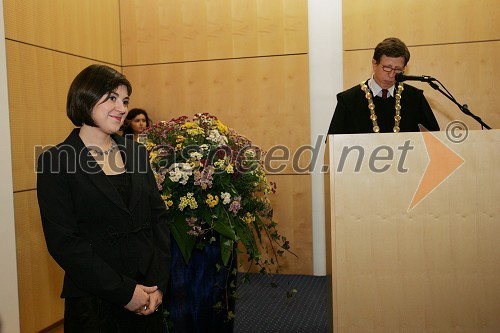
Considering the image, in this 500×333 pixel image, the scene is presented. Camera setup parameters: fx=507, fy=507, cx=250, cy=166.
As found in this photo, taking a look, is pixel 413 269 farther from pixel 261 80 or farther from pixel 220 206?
pixel 261 80

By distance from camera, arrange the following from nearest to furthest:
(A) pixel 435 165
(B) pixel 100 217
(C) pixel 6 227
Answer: (B) pixel 100 217 < (A) pixel 435 165 < (C) pixel 6 227

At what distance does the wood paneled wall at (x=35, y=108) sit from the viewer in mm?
3328

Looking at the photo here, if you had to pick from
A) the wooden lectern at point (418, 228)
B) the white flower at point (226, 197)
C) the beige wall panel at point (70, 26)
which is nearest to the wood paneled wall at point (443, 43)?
the beige wall panel at point (70, 26)

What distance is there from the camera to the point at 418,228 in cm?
199

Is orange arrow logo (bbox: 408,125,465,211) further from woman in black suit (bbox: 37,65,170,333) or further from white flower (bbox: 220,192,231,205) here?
woman in black suit (bbox: 37,65,170,333)

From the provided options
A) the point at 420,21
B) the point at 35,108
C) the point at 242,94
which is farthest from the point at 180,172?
the point at 420,21

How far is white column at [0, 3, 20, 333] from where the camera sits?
3.15m

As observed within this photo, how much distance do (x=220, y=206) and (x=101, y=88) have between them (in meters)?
1.01

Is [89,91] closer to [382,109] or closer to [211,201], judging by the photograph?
[211,201]

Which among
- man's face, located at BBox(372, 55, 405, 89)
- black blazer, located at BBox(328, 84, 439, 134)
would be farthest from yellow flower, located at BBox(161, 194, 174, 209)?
man's face, located at BBox(372, 55, 405, 89)

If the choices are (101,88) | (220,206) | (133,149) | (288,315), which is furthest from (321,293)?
(101,88)

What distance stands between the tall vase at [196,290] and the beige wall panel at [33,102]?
1454 mm

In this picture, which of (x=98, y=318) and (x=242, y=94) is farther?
(x=242, y=94)

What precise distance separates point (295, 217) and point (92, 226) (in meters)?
3.07
